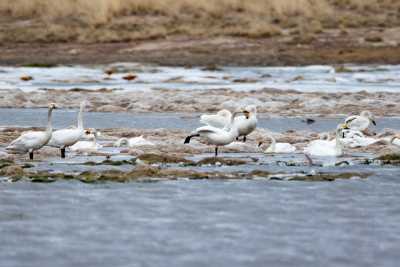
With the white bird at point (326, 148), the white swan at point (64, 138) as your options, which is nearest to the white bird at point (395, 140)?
the white bird at point (326, 148)

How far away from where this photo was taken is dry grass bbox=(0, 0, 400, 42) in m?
41.5

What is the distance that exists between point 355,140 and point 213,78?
14420 millimetres

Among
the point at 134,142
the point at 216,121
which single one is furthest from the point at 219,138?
the point at 216,121

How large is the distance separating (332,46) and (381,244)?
97.2ft

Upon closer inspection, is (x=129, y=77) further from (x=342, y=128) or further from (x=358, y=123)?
(x=342, y=128)

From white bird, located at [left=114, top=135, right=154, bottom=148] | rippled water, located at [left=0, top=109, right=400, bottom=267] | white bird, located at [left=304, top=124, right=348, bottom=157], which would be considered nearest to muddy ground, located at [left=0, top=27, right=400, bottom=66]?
white bird, located at [left=114, top=135, right=154, bottom=148]

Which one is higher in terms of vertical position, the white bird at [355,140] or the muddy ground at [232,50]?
the muddy ground at [232,50]

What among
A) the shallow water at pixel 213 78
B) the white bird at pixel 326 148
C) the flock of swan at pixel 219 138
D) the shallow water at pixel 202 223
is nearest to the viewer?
the shallow water at pixel 202 223

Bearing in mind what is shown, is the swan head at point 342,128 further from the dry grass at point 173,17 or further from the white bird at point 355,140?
the dry grass at point 173,17

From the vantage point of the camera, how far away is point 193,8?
147 feet

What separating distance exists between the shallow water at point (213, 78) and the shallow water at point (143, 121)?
4759 mm

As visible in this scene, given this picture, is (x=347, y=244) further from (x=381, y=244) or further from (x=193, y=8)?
(x=193, y=8)

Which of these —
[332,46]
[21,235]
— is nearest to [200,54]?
[332,46]

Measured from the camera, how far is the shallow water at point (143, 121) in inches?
859
